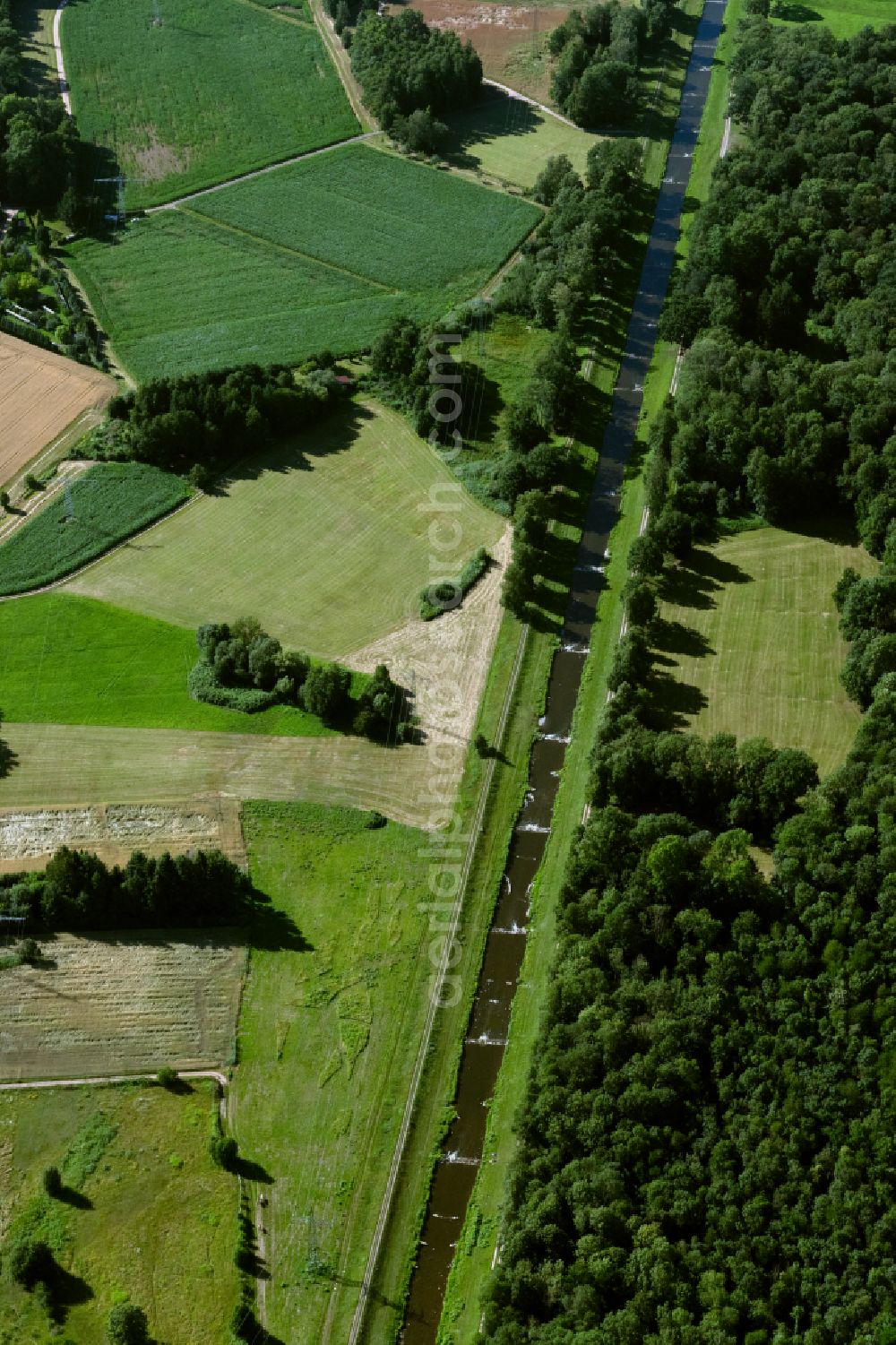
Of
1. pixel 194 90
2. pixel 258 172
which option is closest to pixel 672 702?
pixel 258 172

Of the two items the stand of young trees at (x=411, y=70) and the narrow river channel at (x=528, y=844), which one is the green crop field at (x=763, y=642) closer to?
the narrow river channel at (x=528, y=844)

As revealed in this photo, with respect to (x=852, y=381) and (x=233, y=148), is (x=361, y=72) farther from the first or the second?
(x=852, y=381)

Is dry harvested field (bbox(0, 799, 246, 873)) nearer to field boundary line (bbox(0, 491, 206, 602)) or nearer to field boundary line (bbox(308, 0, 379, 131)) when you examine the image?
field boundary line (bbox(0, 491, 206, 602))

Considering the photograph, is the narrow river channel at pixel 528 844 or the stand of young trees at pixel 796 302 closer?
the narrow river channel at pixel 528 844

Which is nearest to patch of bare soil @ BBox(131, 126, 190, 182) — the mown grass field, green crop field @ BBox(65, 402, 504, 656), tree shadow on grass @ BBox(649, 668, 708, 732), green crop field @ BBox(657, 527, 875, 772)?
green crop field @ BBox(65, 402, 504, 656)

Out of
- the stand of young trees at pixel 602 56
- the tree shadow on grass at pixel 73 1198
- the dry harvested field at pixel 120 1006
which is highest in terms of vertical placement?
the stand of young trees at pixel 602 56

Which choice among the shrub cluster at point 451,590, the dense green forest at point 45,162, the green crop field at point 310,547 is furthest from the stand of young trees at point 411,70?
the shrub cluster at point 451,590

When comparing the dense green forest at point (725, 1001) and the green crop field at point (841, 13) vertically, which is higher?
the green crop field at point (841, 13)

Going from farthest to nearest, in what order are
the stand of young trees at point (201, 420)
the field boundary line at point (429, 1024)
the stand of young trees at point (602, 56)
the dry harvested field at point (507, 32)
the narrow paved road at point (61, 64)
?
the dry harvested field at point (507, 32) < the narrow paved road at point (61, 64) < the stand of young trees at point (602, 56) < the stand of young trees at point (201, 420) < the field boundary line at point (429, 1024)

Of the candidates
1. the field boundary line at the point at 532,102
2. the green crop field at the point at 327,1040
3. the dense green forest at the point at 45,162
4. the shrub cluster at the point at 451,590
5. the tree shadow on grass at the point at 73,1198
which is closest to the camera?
the green crop field at the point at 327,1040
